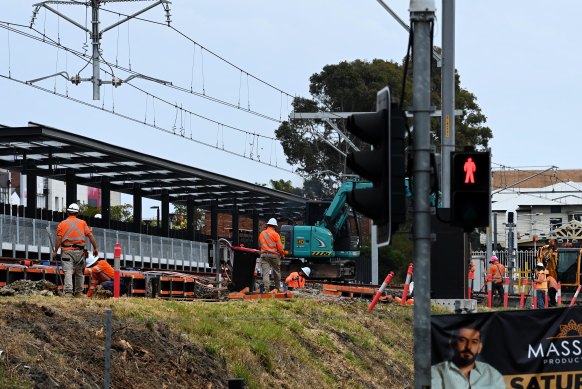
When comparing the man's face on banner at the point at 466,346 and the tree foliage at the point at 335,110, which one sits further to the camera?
the tree foliage at the point at 335,110

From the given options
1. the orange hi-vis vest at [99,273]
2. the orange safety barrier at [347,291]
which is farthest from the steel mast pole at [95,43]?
the orange hi-vis vest at [99,273]

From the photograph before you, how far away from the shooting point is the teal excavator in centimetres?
5166

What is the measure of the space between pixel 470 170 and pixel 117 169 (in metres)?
41.3

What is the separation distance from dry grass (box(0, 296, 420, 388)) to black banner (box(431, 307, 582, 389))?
377 centimetres

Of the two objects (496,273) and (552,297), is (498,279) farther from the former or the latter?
(552,297)

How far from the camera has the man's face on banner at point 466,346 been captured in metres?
13.9

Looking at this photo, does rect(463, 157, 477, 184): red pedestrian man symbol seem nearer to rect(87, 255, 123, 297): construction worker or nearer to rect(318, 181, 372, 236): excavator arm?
rect(87, 255, 123, 297): construction worker

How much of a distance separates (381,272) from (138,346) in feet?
200

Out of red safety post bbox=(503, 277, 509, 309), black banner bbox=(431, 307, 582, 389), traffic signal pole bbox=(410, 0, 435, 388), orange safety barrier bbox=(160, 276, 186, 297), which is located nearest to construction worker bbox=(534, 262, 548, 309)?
red safety post bbox=(503, 277, 509, 309)

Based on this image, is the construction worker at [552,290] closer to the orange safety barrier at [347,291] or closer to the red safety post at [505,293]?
the red safety post at [505,293]

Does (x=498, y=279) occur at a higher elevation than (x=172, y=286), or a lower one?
lower

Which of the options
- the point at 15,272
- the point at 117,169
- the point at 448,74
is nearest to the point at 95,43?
the point at 15,272

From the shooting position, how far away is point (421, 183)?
37.0 feet

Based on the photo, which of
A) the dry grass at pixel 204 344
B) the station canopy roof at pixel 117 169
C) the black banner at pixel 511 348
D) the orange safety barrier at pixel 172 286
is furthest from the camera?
the station canopy roof at pixel 117 169
